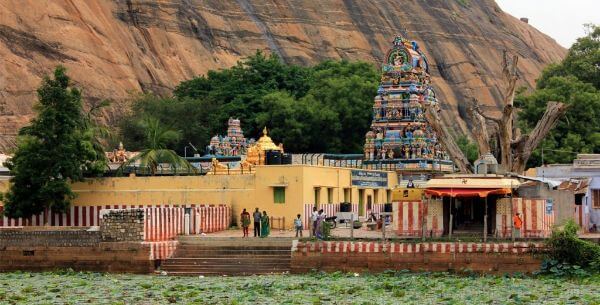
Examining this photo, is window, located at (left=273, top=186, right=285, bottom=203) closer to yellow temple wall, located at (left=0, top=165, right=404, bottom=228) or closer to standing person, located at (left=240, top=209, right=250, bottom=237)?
yellow temple wall, located at (left=0, top=165, right=404, bottom=228)

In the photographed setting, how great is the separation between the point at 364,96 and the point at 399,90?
14097mm

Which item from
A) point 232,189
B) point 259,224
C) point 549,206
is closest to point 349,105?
point 232,189

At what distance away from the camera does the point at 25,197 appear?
47812mm

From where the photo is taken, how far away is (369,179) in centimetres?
5459

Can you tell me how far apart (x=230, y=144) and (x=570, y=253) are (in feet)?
106

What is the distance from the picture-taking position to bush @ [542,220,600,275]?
37.5m

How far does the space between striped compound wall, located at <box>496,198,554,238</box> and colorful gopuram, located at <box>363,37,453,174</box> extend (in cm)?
1774

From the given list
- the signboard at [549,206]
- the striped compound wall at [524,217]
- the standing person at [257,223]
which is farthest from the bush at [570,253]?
the standing person at [257,223]

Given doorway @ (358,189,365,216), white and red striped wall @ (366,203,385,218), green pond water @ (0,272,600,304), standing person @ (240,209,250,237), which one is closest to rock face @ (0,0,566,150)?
white and red striped wall @ (366,203,385,218)

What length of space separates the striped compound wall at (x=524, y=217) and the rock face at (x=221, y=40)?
35772 mm

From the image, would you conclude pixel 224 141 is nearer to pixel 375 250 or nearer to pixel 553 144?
pixel 553 144

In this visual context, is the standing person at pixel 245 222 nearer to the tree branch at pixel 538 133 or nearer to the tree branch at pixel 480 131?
the tree branch at pixel 480 131

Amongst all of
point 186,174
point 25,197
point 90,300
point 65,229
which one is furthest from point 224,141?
point 90,300

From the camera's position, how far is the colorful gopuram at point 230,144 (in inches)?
2645
